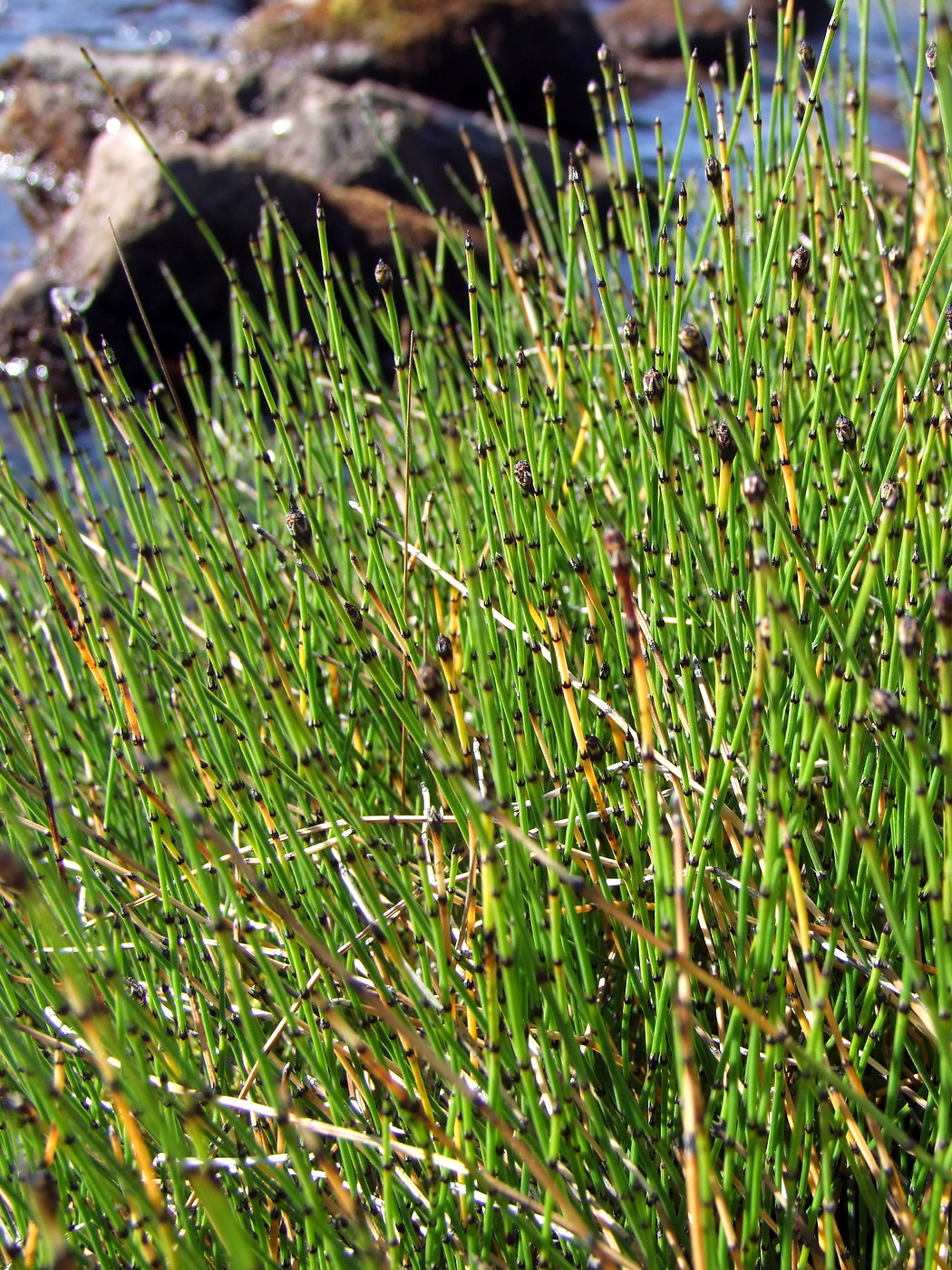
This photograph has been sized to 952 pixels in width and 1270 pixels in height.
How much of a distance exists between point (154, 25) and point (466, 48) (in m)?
4.24

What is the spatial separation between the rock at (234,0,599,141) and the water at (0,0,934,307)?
99 cm

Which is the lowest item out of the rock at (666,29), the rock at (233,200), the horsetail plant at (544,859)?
the horsetail plant at (544,859)

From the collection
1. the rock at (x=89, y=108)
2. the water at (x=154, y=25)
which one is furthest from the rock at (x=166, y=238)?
the water at (x=154, y=25)

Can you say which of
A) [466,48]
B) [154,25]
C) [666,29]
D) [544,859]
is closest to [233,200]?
[466,48]

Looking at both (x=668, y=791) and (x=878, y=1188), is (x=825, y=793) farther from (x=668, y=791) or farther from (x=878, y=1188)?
(x=878, y=1188)

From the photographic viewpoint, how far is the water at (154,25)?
29.7 ft

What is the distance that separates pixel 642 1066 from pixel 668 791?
0.30 m

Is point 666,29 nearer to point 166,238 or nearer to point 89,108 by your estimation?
point 89,108

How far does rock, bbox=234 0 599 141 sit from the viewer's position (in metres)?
6.96

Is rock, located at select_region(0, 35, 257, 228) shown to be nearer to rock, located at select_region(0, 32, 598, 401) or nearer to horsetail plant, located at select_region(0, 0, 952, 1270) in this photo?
rock, located at select_region(0, 32, 598, 401)

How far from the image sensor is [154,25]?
32.3ft

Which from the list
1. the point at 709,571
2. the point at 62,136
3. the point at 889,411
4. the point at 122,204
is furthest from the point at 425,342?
the point at 62,136

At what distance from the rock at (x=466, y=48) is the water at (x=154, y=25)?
3.23 ft

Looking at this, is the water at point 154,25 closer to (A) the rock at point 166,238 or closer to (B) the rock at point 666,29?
(B) the rock at point 666,29
